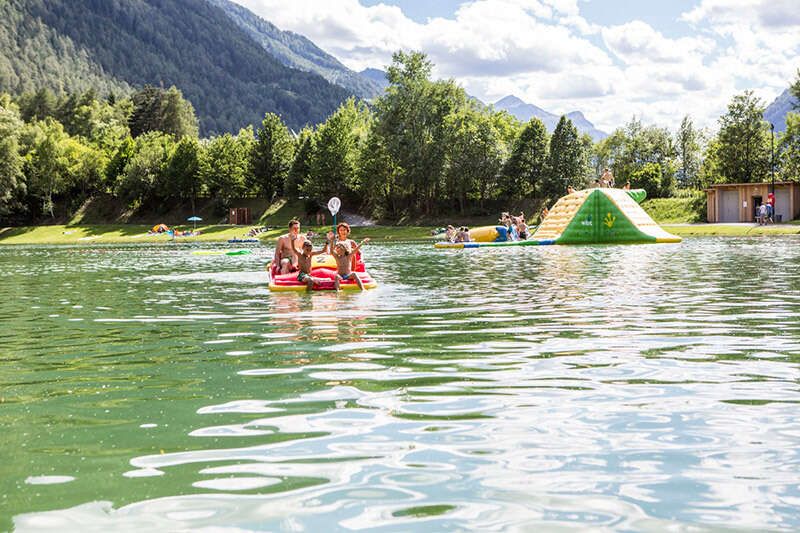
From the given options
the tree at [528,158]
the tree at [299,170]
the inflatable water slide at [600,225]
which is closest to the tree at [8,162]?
the tree at [299,170]

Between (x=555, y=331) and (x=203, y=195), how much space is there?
316 feet

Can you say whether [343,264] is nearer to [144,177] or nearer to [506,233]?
[506,233]

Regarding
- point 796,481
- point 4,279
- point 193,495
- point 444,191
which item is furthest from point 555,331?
point 444,191

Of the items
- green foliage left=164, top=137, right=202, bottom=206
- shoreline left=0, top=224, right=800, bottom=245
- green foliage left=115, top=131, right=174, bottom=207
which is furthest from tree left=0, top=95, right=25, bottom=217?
green foliage left=164, top=137, right=202, bottom=206

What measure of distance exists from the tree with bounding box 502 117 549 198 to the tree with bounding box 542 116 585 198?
4.36ft

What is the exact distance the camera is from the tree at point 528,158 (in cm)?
8056

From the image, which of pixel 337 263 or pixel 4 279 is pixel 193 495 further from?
pixel 4 279

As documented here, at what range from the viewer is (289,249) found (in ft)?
64.3

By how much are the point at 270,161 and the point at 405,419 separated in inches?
3665

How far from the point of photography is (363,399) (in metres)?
7.36

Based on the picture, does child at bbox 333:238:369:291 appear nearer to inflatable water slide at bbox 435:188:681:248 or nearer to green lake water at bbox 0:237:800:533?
green lake water at bbox 0:237:800:533

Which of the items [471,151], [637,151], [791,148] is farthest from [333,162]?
[637,151]

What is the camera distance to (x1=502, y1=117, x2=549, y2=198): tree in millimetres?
80562

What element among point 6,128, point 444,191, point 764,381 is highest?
point 6,128
